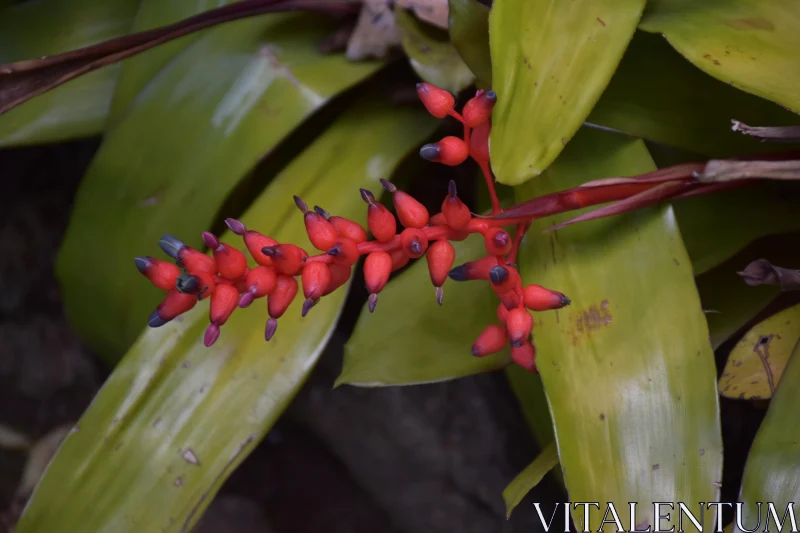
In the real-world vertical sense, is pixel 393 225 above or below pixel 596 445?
above

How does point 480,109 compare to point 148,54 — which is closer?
point 480,109

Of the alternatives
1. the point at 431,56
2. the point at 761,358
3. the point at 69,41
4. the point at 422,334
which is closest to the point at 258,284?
the point at 422,334

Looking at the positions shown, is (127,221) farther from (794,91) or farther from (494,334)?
(794,91)

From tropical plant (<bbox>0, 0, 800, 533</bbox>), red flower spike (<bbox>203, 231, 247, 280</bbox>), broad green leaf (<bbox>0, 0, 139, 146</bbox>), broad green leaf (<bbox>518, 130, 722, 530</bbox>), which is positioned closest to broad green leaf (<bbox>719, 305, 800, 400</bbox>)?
tropical plant (<bbox>0, 0, 800, 533</bbox>)

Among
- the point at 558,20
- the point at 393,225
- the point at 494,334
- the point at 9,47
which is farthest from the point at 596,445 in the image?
the point at 9,47

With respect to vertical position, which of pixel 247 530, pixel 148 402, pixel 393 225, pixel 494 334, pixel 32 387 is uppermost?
pixel 393 225

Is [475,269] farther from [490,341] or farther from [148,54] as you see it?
[148,54]
